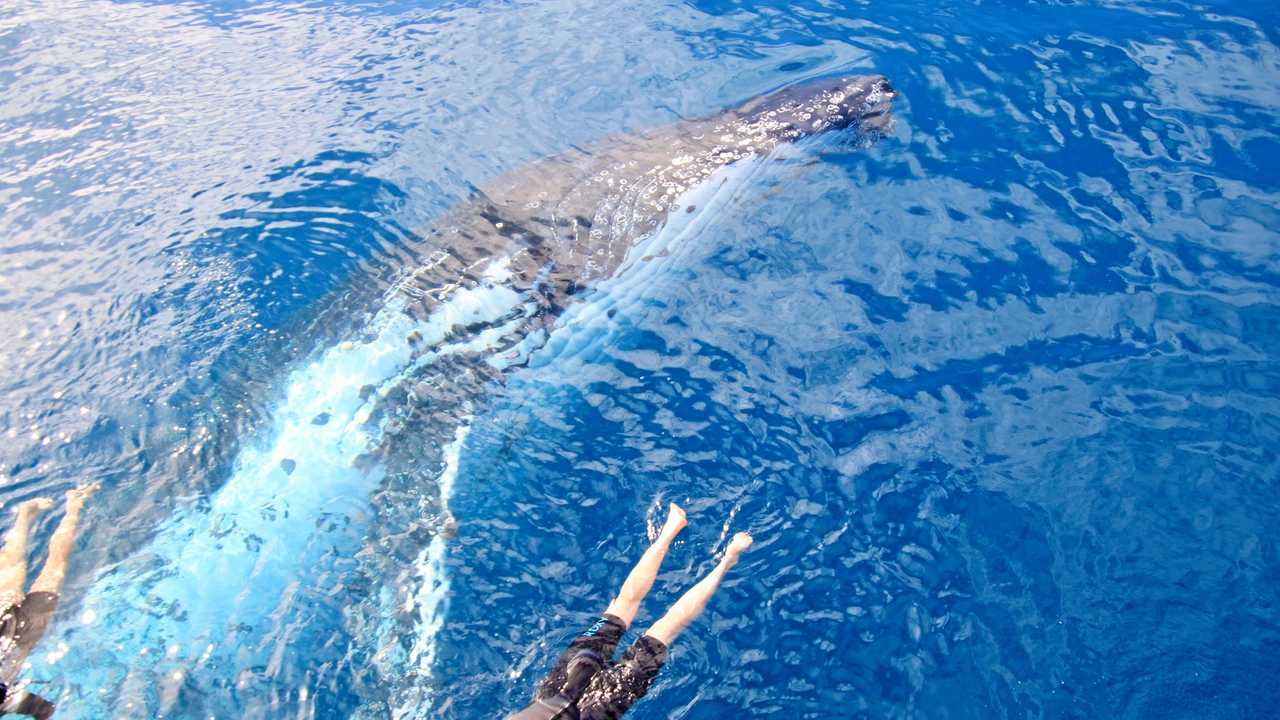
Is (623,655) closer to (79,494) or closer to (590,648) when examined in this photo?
(590,648)

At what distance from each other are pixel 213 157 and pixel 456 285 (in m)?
3.92

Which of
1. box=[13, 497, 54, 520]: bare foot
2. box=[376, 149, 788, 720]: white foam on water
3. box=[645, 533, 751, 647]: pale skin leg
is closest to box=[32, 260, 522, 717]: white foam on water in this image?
box=[376, 149, 788, 720]: white foam on water

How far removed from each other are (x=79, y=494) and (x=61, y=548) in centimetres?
47

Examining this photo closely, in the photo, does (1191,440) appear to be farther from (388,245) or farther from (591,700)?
(388,245)

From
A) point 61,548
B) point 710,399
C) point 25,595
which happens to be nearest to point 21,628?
point 25,595

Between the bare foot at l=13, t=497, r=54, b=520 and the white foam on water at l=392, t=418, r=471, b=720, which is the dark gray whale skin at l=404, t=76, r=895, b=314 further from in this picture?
the bare foot at l=13, t=497, r=54, b=520

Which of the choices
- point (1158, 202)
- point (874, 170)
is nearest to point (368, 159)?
point (874, 170)

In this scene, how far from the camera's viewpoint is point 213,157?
8.20m

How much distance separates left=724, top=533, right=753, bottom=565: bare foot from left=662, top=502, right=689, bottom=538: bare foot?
304 millimetres

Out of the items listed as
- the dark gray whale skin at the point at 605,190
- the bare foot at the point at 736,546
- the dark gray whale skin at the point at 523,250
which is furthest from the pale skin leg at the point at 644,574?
the dark gray whale skin at the point at 605,190

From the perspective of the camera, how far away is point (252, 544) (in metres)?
4.76

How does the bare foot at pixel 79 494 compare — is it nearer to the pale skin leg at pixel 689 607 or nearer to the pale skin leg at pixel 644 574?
the pale skin leg at pixel 644 574

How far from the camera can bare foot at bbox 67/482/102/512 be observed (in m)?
4.88

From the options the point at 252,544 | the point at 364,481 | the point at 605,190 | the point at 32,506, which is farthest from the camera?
the point at 605,190
